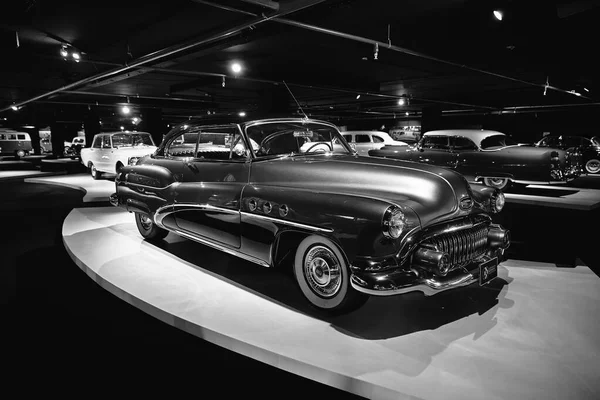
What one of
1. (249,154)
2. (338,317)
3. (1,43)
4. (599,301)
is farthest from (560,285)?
(1,43)

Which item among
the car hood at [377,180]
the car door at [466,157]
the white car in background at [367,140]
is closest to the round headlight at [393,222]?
the car hood at [377,180]

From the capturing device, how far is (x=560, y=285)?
12.9 ft

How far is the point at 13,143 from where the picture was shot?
3409 centimetres

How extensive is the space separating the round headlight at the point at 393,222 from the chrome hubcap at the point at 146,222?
12.7 feet

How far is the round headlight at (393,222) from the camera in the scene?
9.59ft

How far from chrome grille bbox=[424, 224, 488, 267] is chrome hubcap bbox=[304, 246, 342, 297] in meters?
0.77

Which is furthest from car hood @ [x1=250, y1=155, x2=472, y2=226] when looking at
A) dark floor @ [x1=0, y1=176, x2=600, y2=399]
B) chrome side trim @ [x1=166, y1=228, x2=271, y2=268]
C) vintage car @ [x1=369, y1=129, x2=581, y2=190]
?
vintage car @ [x1=369, y1=129, x2=581, y2=190]

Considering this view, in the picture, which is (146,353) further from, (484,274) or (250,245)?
(484,274)

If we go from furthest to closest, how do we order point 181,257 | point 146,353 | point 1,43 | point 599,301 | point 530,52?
point 530,52 → point 1,43 → point 181,257 → point 599,301 → point 146,353

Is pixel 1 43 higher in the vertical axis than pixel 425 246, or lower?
higher

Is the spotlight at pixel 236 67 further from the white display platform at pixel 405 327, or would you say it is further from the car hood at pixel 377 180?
the car hood at pixel 377 180

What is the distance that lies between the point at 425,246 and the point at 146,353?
2.21 meters

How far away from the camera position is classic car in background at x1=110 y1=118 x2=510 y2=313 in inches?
117

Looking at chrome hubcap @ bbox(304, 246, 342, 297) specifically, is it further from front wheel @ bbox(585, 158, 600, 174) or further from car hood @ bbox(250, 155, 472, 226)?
front wheel @ bbox(585, 158, 600, 174)
